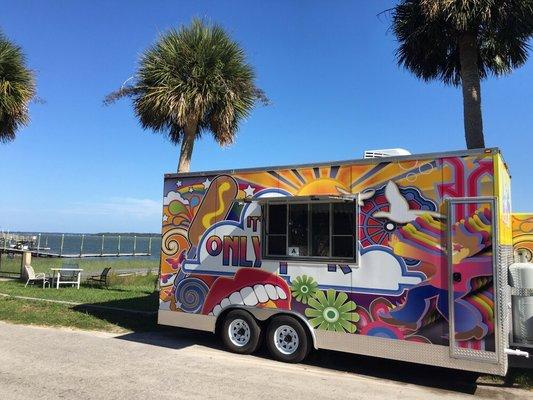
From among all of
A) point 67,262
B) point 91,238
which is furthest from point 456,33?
point 91,238

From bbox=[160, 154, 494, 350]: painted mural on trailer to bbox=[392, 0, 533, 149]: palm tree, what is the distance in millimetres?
5123

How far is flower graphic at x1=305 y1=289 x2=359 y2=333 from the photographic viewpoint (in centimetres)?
709

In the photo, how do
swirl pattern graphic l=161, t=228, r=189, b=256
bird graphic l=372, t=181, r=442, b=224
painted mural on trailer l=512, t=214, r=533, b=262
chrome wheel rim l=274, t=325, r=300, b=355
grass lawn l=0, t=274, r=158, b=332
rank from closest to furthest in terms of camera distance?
bird graphic l=372, t=181, r=442, b=224
chrome wheel rim l=274, t=325, r=300, b=355
painted mural on trailer l=512, t=214, r=533, b=262
swirl pattern graphic l=161, t=228, r=189, b=256
grass lawn l=0, t=274, r=158, b=332

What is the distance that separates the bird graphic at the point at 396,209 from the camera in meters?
6.82

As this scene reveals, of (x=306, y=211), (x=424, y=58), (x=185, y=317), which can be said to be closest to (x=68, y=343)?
(x=185, y=317)

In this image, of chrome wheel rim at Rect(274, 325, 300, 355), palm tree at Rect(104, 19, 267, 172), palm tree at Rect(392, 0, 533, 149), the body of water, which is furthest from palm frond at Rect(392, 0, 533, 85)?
the body of water

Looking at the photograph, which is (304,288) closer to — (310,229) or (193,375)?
(310,229)

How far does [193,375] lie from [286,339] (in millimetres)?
1642

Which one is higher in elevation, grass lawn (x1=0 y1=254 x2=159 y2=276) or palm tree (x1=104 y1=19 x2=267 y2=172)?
palm tree (x1=104 y1=19 x2=267 y2=172)

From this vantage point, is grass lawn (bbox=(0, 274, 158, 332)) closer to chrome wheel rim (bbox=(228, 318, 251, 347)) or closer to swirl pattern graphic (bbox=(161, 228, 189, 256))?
swirl pattern graphic (bbox=(161, 228, 189, 256))

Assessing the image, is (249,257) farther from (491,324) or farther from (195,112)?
(195,112)

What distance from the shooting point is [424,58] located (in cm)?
1222

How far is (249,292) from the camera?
8.02 meters

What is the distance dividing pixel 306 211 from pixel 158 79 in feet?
23.7
